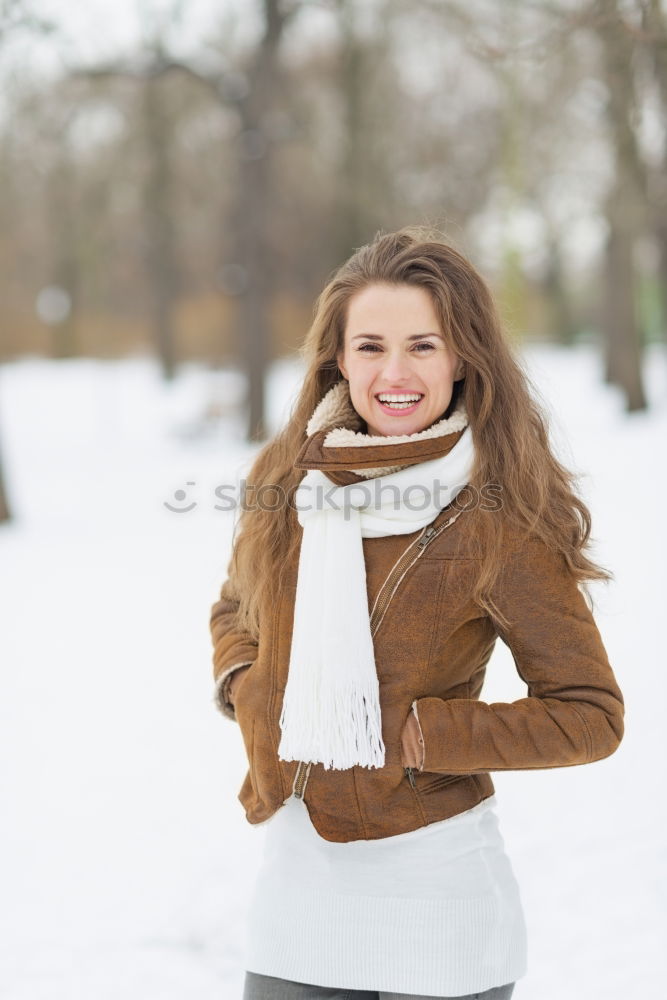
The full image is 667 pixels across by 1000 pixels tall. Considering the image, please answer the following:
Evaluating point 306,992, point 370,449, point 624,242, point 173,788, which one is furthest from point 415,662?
point 624,242

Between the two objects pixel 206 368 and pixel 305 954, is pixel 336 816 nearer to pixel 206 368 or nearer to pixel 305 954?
pixel 305 954

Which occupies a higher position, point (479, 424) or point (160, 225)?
point (160, 225)

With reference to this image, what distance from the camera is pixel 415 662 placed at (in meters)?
1.68

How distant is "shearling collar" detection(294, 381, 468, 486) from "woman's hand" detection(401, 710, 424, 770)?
42cm

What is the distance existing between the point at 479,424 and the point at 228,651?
26.3 inches

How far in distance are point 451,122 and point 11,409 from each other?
9203 millimetres

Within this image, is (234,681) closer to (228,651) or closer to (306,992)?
(228,651)

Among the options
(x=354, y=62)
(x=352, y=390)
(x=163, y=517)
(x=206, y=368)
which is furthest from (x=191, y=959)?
(x=206, y=368)

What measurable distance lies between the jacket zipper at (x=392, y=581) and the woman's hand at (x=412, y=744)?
16cm

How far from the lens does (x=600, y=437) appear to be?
36.6ft

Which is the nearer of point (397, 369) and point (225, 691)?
point (397, 369)

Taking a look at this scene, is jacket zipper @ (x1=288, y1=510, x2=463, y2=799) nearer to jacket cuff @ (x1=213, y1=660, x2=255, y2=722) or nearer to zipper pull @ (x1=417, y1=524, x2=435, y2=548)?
zipper pull @ (x1=417, y1=524, x2=435, y2=548)

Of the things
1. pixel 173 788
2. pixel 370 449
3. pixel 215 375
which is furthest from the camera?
pixel 215 375

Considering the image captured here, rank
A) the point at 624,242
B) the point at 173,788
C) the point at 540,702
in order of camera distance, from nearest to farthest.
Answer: the point at 540,702 → the point at 173,788 → the point at 624,242
